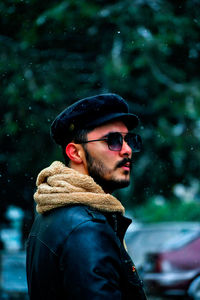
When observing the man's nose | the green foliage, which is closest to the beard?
the man's nose

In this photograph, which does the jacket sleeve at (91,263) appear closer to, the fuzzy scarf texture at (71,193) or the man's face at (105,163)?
the fuzzy scarf texture at (71,193)

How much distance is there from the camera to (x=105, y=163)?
6.26 ft

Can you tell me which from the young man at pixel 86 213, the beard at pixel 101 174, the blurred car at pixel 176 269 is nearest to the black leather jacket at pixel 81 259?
the young man at pixel 86 213

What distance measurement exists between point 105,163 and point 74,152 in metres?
0.13

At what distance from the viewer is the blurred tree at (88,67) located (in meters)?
7.65

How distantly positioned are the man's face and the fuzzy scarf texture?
0.08m

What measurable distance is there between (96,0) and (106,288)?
677 centimetres

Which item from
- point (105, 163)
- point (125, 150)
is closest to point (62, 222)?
point (105, 163)

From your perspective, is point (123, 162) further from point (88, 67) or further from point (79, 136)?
point (88, 67)

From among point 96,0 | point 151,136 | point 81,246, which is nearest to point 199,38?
point 96,0

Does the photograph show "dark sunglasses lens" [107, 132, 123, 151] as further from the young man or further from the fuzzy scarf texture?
the fuzzy scarf texture

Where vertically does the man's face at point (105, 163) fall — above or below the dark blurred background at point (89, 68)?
above

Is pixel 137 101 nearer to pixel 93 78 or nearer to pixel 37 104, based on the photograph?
pixel 93 78

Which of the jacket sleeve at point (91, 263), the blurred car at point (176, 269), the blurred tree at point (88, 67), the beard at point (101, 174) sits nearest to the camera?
the jacket sleeve at point (91, 263)
